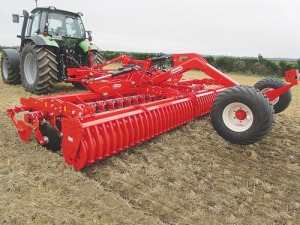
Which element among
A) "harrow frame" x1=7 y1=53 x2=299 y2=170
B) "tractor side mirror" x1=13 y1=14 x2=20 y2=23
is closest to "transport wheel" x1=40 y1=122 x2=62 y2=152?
"harrow frame" x1=7 y1=53 x2=299 y2=170

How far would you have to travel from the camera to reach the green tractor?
5452 mm

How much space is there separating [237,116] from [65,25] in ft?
17.9

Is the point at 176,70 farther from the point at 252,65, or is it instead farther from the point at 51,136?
the point at 252,65

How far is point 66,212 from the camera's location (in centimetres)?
186

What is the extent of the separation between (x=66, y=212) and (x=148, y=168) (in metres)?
1.02

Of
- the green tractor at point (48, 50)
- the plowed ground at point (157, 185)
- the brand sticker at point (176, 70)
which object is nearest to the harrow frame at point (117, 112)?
the brand sticker at point (176, 70)

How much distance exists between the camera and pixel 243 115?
2.74m

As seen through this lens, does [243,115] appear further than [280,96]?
No

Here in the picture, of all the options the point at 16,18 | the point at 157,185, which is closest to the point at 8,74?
the point at 16,18

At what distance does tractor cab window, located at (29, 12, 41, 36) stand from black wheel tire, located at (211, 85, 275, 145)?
5343 millimetres

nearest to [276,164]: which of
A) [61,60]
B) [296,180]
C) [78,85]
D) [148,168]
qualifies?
[296,180]

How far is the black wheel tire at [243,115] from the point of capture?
2.53m

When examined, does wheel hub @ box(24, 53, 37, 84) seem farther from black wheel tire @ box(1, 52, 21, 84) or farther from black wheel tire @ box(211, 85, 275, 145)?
black wheel tire @ box(211, 85, 275, 145)

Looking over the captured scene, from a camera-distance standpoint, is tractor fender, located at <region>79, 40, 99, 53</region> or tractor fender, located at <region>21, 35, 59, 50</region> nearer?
tractor fender, located at <region>21, 35, 59, 50</region>
